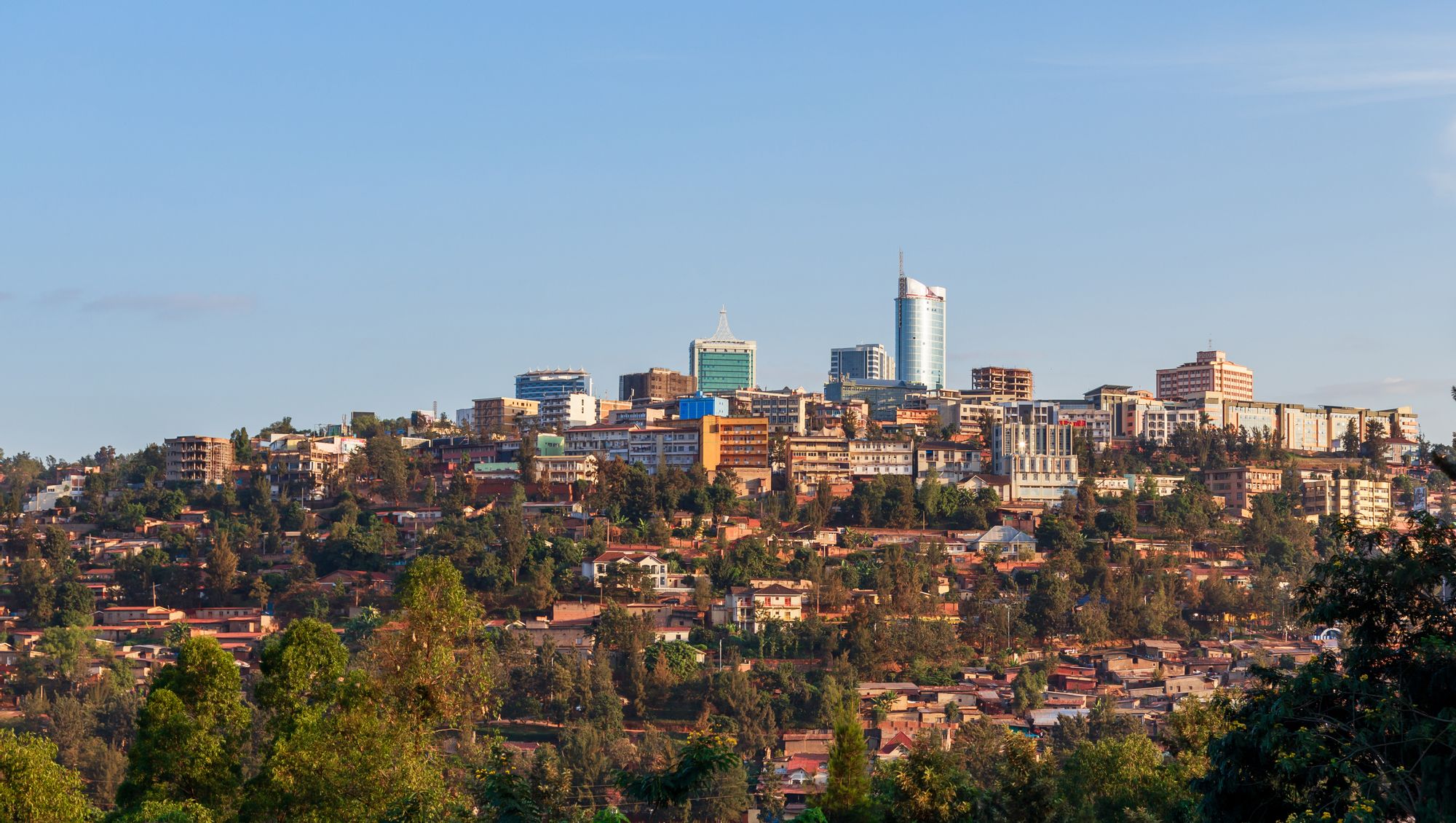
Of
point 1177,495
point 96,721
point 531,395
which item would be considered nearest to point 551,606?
point 96,721

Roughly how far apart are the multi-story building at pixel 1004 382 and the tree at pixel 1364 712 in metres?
67.8

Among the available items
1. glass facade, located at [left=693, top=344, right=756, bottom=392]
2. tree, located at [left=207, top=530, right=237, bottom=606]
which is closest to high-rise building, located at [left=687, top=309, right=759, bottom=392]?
glass facade, located at [left=693, top=344, right=756, bottom=392]

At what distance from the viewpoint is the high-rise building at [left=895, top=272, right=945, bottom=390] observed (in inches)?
4190

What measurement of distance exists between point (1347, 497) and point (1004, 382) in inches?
951

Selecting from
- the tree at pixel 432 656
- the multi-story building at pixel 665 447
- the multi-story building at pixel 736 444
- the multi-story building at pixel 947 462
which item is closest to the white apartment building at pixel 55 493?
the multi-story building at pixel 665 447

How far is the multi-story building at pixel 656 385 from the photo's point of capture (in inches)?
3024

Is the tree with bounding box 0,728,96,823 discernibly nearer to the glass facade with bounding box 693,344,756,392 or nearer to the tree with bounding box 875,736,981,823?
the tree with bounding box 875,736,981,823

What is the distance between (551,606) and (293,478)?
17.1 m

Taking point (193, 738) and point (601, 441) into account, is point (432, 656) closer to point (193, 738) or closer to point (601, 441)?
point (193, 738)

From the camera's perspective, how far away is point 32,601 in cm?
4403

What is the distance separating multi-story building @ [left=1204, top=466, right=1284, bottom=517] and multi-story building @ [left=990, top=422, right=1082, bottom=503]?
4.83m

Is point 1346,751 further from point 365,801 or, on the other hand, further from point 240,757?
point 240,757

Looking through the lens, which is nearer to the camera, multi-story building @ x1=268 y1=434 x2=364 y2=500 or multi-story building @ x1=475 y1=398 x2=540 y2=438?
multi-story building @ x1=268 y1=434 x2=364 y2=500

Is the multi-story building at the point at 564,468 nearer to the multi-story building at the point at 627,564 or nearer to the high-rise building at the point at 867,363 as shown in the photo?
the multi-story building at the point at 627,564
